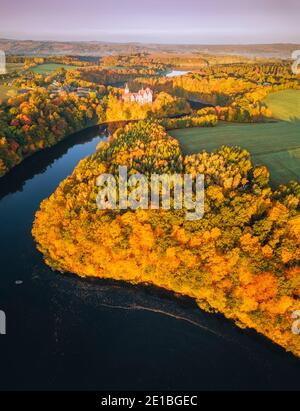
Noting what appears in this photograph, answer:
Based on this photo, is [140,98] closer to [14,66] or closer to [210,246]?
[14,66]

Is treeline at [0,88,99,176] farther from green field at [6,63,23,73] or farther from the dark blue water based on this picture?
green field at [6,63,23,73]

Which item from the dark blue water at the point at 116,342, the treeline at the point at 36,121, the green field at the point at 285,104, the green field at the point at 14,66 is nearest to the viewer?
the dark blue water at the point at 116,342

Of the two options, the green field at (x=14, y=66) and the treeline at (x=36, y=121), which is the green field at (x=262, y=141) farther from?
the green field at (x=14, y=66)

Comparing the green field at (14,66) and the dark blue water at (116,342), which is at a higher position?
the green field at (14,66)

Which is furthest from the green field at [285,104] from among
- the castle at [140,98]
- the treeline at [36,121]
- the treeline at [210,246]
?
the treeline at [36,121]
